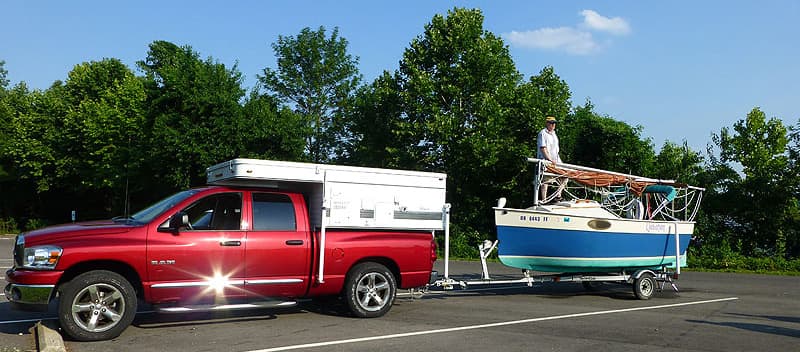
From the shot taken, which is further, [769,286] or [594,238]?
[769,286]

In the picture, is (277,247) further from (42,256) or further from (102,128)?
(102,128)

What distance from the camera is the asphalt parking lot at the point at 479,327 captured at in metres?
7.80

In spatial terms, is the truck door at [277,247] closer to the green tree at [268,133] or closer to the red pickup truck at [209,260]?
the red pickup truck at [209,260]

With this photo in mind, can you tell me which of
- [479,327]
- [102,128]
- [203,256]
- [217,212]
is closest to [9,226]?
[102,128]

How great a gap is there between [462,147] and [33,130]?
34.2m

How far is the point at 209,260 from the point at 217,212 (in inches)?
28.8

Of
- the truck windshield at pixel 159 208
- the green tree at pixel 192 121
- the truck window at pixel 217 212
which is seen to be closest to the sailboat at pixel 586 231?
the truck window at pixel 217 212

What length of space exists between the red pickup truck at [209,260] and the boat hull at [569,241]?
2277mm

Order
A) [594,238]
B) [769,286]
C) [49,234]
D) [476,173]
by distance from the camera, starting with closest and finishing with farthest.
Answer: [49,234] → [594,238] → [769,286] → [476,173]

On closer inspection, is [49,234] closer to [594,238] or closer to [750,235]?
[594,238]

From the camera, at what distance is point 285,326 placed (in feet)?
29.9

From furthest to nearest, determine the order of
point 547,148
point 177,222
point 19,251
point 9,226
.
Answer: point 9,226 → point 547,148 → point 177,222 → point 19,251

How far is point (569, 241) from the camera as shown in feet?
40.5

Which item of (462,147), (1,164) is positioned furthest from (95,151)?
(462,147)
